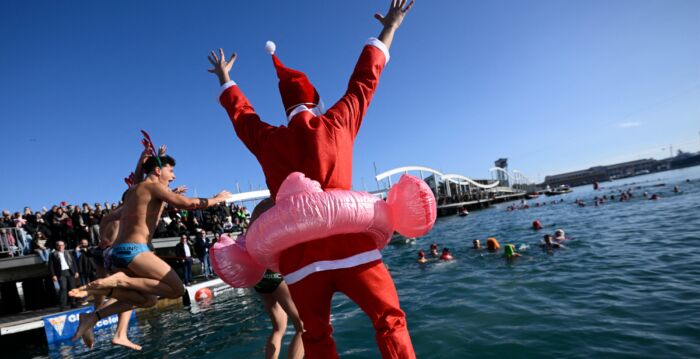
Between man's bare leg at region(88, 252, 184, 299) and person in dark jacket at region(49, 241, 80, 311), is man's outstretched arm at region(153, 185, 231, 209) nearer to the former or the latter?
man's bare leg at region(88, 252, 184, 299)

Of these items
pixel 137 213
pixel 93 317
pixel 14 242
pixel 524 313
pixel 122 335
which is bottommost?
pixel 524 313

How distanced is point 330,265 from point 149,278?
3.39m

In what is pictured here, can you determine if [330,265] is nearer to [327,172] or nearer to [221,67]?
[327,172]

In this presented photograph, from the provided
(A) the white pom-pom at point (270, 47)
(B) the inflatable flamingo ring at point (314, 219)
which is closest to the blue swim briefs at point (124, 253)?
(B) the inflatable flamingo ring at point (314, 219)

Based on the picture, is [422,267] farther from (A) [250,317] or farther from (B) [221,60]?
(B) [221,60]

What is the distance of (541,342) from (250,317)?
6718 mm

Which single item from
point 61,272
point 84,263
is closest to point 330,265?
point 61,272

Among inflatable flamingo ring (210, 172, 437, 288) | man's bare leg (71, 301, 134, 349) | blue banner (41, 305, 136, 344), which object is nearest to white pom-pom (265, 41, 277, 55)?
inflatable flamingo ring (210, 172, 437, 288)

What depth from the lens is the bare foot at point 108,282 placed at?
3.75 m

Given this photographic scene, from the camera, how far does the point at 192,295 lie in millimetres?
11969

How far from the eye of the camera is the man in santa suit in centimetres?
182

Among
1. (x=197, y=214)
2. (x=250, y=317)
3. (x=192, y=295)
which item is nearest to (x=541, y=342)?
(x=250, y=317)

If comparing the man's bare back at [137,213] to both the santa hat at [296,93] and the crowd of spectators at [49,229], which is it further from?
the crowd of spectators at [49,229]

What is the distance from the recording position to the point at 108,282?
12.5ft
